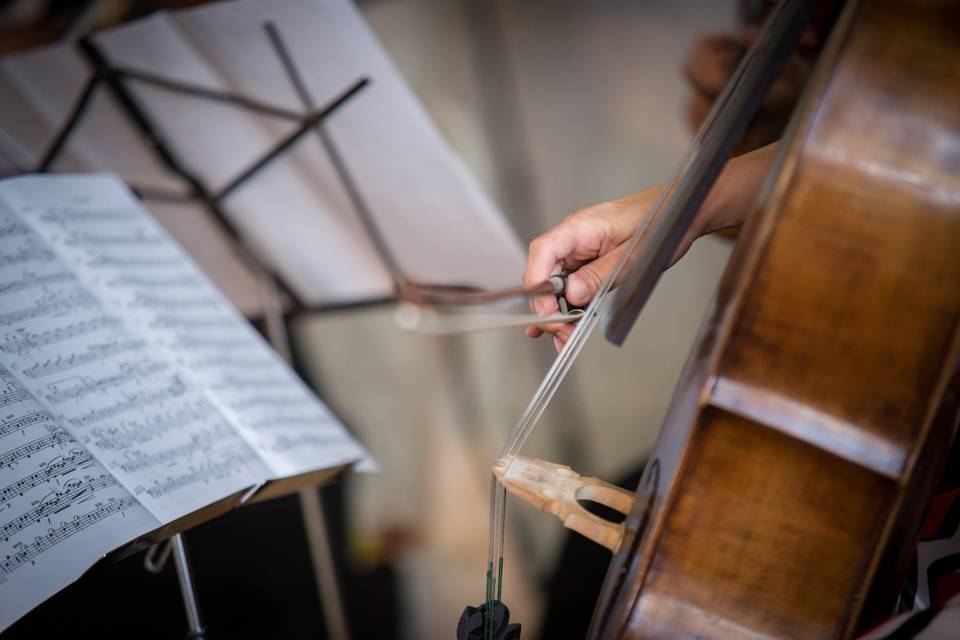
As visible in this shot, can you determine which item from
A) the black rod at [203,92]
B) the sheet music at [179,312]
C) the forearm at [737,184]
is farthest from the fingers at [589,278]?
the black rod at [203,92]

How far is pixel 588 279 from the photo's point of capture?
814mm

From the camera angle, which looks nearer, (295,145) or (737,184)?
(737,184)

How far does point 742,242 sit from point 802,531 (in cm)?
25

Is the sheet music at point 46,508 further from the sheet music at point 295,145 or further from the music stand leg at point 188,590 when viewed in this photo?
the sheet music at point 295,145

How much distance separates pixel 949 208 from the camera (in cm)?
56

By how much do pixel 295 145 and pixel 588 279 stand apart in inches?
21.2

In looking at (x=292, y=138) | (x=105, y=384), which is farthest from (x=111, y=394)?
(x=292, y=138)

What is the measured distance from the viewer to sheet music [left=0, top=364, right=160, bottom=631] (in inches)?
24.3

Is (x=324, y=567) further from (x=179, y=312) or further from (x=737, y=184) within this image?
(x=737, y=184)

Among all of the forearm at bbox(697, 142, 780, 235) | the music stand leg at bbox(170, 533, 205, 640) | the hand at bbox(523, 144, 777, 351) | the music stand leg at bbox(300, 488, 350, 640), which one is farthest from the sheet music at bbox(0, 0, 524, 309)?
the music stand leg at bbox(170, 533, 205, 640)

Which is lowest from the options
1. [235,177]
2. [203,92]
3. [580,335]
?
[580,335]

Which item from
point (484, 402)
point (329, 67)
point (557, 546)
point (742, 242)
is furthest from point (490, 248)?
point (557, 546)

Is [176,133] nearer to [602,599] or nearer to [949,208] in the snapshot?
[602,599]

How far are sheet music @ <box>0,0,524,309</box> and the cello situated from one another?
465 mm
